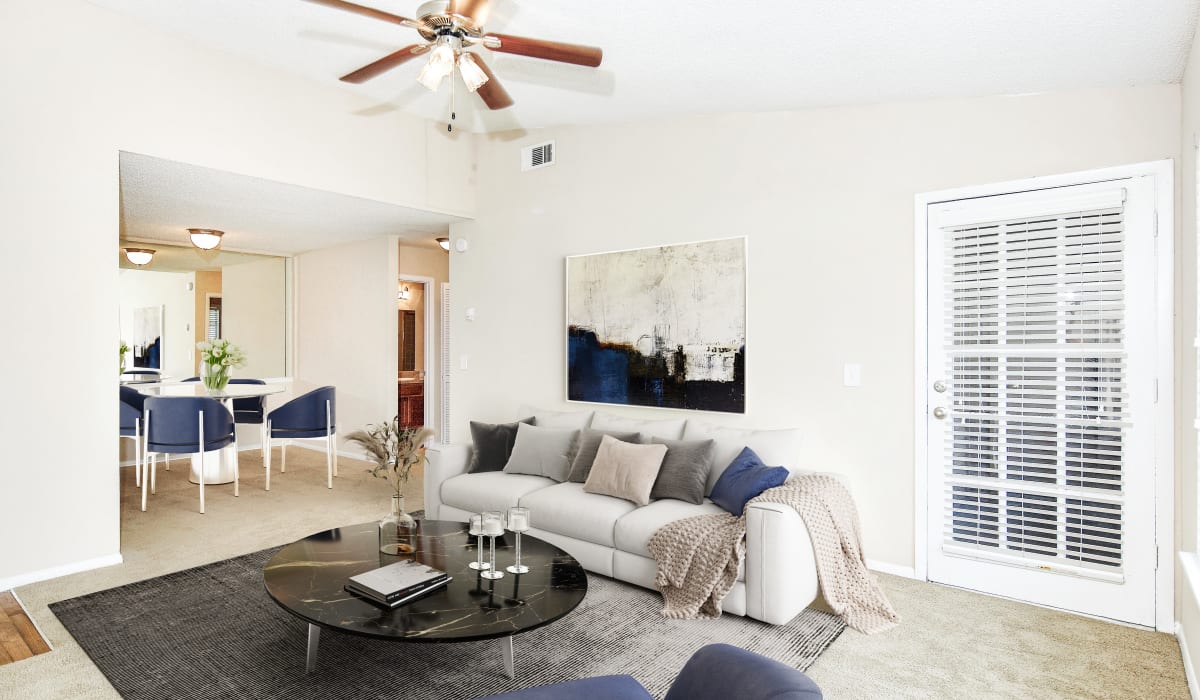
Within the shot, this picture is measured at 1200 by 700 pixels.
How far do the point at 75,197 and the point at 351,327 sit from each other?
349 cm

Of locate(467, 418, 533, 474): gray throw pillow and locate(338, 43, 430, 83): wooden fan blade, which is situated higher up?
locate(338, 43, 430, 83): wooden fan blade

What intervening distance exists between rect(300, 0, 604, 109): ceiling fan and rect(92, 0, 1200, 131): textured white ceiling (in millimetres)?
514

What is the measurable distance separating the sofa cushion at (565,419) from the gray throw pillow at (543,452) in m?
0.19

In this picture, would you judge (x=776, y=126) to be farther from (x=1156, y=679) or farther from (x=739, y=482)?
(x=1156, y=679)

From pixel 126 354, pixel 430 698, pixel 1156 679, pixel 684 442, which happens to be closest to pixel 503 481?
pixel 684 442

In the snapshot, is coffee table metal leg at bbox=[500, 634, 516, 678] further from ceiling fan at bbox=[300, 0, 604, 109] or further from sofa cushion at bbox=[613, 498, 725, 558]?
ceiling fan at bbox=[300, 0, 604, 109]

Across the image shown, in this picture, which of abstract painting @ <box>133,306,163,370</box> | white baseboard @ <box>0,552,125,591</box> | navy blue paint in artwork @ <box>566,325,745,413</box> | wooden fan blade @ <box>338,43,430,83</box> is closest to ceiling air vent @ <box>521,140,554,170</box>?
navy blue paint in artwork @ <box>566,325,745,413</box>

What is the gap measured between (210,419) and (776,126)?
4443mm

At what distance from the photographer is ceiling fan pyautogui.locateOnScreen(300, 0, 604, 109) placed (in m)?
2.33

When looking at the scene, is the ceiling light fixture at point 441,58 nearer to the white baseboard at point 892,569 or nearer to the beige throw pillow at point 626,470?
the beige throw pillow at point 626,470

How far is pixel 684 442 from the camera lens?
144 inches

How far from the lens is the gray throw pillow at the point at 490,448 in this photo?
431cm

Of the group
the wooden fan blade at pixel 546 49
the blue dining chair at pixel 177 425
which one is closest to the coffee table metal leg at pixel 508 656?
the wooden fan blade at pixel 546 49

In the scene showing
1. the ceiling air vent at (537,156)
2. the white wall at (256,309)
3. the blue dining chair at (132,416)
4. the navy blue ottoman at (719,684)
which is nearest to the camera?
the navy blue ottoman at (719,684)
